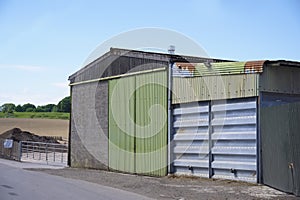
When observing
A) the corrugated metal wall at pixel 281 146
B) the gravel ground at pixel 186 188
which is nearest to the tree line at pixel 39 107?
the gravel ground at pixel 186 188

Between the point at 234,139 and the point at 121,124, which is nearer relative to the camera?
the point at 234,139

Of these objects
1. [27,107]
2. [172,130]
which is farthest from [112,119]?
[27,107]

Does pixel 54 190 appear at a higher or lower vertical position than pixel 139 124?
lower

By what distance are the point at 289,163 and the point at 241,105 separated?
3478 mm

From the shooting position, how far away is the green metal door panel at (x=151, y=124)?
61.0ft

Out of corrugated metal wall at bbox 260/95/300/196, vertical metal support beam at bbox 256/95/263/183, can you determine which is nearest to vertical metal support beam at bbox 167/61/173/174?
vertical metal support beam at bbox 256/95/263/183

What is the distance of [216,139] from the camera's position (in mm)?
16234

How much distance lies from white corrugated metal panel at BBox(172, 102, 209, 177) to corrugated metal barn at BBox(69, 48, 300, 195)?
0.12 feet

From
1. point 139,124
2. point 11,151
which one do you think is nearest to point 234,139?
point 139,124

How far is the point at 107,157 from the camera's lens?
72.2 ft

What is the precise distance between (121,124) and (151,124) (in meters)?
2.33

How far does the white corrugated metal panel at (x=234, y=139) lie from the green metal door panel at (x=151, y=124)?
107 inches

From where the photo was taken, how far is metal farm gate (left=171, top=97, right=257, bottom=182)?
49.6ft

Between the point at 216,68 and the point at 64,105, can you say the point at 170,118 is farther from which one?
the point at 64,105
